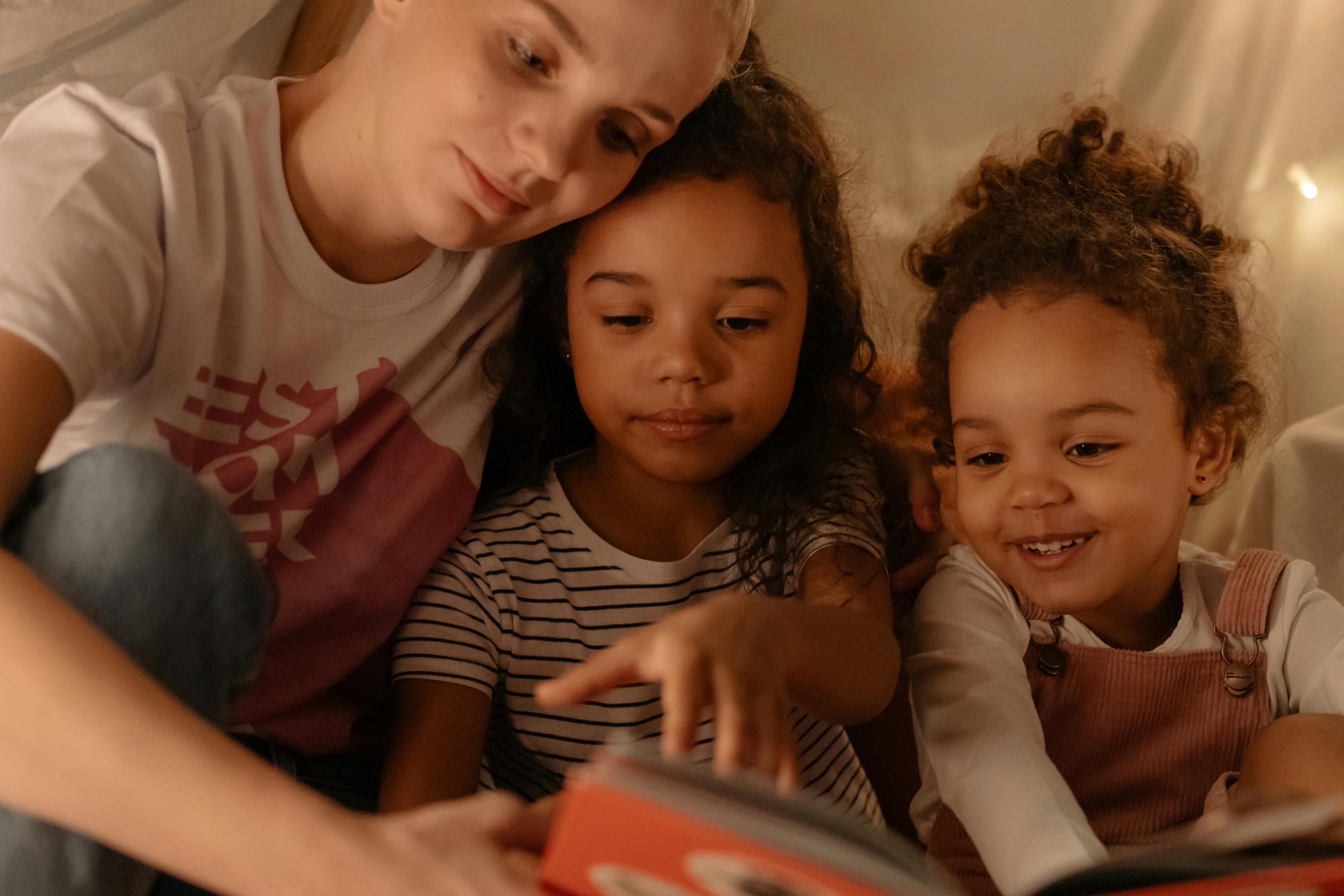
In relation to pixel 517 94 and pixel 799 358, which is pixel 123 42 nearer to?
pixel 517 94

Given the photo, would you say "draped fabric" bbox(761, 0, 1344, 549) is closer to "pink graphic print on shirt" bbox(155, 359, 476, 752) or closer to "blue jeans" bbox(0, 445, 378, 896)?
"pink graphic print on shirt" bbox(155, 359, 476, 752)

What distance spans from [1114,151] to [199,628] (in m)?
0.96

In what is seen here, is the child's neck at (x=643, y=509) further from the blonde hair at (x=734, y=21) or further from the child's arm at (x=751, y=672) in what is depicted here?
the blonde hair at (x=734, y=21)

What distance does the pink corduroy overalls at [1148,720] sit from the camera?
3.08 feet

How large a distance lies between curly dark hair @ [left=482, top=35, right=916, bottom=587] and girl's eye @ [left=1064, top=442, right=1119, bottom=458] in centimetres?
21

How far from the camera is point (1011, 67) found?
4.67 ft

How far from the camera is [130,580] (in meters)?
0.62

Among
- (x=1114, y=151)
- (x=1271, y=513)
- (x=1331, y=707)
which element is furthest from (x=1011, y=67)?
(x=1331, y=707)

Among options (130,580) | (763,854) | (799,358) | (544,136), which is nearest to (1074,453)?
(799,358)

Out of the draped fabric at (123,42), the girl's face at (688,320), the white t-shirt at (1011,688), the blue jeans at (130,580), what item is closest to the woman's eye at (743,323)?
the girl's face at (688,320)

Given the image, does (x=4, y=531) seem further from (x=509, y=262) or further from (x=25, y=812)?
(x=509, y=262)

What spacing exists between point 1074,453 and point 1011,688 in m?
0.21

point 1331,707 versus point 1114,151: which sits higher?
point 1114,151

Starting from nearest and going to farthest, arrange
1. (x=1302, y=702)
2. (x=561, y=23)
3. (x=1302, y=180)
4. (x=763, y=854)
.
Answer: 1. (x=763, y=854)
2. (x=561, y=23)
3. (x=1302, y=702)
4. (x=1302, y=180)
